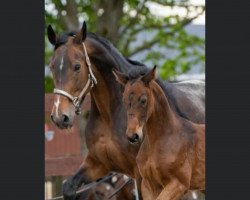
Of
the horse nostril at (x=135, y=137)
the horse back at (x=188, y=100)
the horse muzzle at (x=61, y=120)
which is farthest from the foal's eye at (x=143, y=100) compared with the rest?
the horse back at (x=188, y=100)

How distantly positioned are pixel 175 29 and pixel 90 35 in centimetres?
639

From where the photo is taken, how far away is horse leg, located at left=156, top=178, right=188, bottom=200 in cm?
541

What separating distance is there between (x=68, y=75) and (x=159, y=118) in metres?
0.77

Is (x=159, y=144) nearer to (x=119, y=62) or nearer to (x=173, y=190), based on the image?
(x=173, y=190)

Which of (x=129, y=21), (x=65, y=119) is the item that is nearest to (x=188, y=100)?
(x=65, y=119)

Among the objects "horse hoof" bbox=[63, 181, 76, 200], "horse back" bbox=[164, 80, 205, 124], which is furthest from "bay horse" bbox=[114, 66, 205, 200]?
"horse hoof" bbox=[63, 181, 76, 200]

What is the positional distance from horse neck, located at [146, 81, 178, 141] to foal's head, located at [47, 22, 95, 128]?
60cm

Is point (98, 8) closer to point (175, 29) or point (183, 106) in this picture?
point (175, 29)

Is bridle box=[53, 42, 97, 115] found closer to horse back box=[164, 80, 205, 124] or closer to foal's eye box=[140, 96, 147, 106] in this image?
horse back box=[164, 80, 205, 124]

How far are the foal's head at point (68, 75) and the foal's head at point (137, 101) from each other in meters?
0.49

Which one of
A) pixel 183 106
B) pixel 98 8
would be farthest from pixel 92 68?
pixel 98 8

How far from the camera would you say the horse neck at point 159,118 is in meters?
5.69

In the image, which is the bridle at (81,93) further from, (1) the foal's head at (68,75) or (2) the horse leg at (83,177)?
(2) the horse leg at (83,177)

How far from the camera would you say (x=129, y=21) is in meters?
12.6
